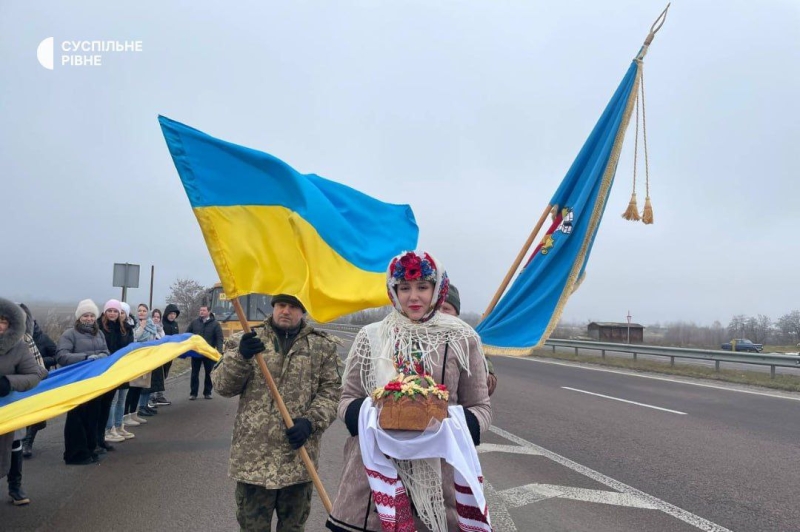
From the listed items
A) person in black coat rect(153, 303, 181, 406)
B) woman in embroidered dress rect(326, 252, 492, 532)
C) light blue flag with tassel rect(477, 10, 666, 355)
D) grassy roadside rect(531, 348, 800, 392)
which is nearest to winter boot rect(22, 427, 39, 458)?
person in black coat rect(153, 303, 181, 406)

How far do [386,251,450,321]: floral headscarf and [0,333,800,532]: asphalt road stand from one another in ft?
9.47

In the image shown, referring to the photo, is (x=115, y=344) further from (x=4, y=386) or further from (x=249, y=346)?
(x=249, y=346)

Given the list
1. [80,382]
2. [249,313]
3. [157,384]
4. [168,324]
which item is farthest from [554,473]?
[249,313]

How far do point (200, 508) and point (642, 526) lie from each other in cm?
383

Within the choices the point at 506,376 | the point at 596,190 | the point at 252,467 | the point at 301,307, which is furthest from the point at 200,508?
the point at 506,376

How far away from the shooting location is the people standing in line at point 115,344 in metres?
7.62

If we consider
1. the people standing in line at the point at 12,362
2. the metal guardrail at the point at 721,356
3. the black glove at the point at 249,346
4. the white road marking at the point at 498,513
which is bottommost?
the white road marking at the point at 498,513

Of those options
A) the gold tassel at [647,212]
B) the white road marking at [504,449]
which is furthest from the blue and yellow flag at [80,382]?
the gold tassel at [647,212]

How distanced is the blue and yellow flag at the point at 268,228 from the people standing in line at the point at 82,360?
4.28m

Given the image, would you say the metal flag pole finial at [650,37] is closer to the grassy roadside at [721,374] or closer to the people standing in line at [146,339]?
the people standing in line at [146,339]

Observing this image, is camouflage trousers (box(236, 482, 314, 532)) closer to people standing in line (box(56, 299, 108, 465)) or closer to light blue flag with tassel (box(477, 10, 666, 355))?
light blue flag with tassel (box(477, 10, 666, 355))

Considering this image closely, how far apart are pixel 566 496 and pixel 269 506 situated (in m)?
3.28

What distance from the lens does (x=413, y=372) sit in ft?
7.80

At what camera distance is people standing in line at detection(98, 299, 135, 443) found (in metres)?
7.62
